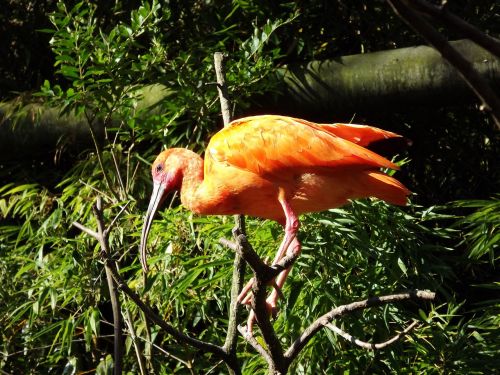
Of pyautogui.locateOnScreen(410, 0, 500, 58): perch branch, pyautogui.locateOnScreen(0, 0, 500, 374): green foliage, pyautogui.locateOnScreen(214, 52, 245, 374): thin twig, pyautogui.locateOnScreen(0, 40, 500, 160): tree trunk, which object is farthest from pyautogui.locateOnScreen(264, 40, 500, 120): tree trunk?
pyautogui.locateOnScreen(410, 0, 500, 58): perch branch

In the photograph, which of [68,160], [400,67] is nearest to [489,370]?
[400,67]

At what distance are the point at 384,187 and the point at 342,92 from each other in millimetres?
1389

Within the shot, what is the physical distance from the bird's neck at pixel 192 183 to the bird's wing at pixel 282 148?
0.33ft

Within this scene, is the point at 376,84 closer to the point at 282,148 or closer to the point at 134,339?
the point at 282,148

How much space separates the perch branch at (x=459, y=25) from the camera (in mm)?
687

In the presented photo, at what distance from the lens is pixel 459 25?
27.5 inches

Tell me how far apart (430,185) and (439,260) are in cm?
104

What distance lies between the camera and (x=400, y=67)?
383 cm

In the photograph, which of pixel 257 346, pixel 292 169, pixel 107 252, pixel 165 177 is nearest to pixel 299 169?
pixel 292 169

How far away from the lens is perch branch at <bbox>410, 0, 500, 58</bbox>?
0.69 meters

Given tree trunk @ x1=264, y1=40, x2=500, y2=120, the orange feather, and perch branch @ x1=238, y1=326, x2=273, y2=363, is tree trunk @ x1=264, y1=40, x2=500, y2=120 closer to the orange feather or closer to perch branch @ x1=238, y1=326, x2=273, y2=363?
the orange feather

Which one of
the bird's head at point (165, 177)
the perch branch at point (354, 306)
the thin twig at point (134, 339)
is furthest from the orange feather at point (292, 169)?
the perch branch at point (354, 306)

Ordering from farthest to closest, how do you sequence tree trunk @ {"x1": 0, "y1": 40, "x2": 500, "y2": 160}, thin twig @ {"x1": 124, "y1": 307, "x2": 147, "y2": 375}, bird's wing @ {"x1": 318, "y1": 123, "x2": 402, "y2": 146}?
tree trunk @ {"x1": 0, "y1": 40, "x2": 500, "y2": 160}, thin twig @ {"x1": 124, "y1": 307, "x2": 147, "y2": 375}, bird's wing @ {"x1": 318, "y1": 123, "x2": 402, "y2": 146}

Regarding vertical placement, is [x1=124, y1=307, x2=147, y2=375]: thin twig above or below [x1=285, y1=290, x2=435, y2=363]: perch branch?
below
